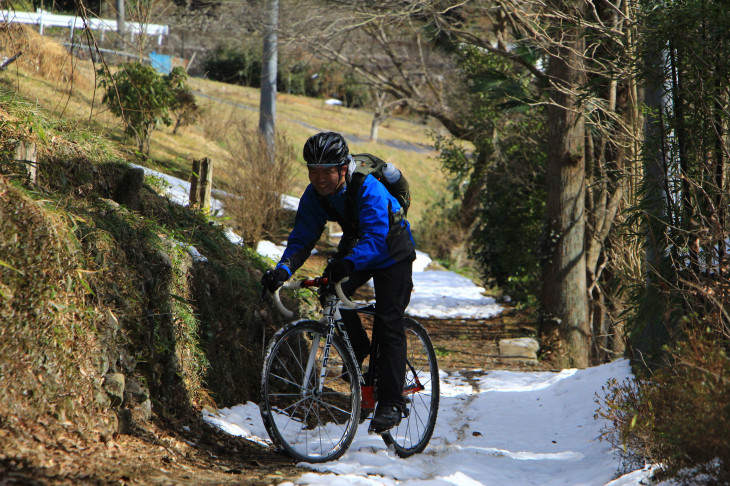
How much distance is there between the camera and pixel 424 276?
1930 cm

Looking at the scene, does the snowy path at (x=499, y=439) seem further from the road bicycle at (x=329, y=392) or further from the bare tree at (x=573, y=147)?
the bare tree at (x=573, y=147)

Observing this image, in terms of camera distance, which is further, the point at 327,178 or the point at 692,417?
the point at 327,178

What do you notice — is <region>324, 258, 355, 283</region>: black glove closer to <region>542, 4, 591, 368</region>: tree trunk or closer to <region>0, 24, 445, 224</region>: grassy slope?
<region>0, 24, 445, 224</region>: grassy slope

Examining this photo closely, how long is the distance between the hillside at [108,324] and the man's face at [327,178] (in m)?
1.32

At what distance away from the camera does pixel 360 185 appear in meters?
4.21

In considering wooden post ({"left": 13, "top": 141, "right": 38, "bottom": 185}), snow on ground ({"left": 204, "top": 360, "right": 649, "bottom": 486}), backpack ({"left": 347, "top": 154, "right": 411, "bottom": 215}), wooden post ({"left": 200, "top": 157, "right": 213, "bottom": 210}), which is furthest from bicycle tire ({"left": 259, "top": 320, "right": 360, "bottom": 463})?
wooden post ({"left": 200, "top": 157, "right": 213, "bottom": 210})

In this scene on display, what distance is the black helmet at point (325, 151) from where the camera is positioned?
4137 millimetres

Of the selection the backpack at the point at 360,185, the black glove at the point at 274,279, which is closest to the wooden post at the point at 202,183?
the backpack at the point at 360,185

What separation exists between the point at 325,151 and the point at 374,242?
0.61 m

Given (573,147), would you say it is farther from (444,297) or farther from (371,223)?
(371,223)

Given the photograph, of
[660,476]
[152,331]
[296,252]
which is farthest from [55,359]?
[660,476]

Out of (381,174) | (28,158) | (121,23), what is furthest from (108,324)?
(121,23)

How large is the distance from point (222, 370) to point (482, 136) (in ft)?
47.5

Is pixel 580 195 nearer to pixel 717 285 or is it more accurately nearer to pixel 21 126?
pixel 717 285
